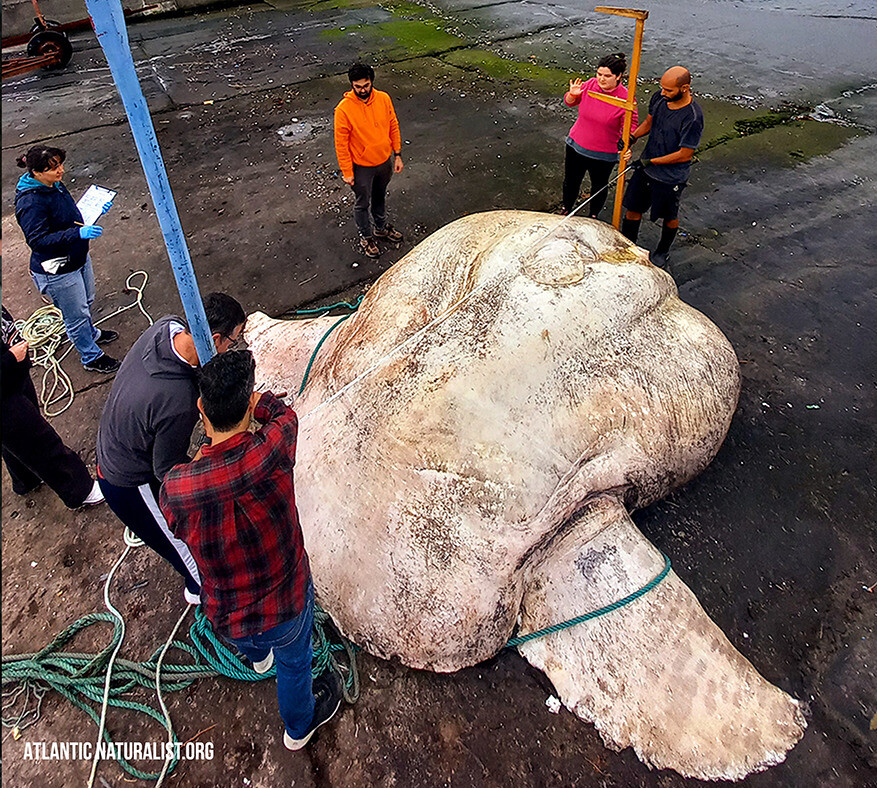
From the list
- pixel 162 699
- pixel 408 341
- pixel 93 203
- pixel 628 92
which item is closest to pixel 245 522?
pixel 408 341

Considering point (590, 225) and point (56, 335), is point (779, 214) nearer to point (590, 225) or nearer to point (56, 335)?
point (590, 225)

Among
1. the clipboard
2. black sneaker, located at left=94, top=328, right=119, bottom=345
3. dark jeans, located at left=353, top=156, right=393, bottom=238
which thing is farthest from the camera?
dark jeans, located at left=353, top=156, right=393, bottom=238

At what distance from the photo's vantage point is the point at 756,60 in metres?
10.0

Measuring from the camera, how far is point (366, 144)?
5.33 meters

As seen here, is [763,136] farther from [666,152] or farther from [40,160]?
[40,160]

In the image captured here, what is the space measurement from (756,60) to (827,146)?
11.4 feet

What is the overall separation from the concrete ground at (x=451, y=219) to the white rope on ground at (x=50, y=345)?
11cm

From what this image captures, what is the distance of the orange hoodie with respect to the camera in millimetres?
5141

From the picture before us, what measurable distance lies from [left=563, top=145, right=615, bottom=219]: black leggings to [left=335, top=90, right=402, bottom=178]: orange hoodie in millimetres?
1689

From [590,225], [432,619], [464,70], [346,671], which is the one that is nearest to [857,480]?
[590,225]

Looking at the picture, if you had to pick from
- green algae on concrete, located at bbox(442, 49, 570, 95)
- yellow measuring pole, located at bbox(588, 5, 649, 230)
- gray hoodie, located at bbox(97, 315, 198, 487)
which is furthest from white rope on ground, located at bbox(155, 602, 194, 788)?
green algae on concrete, located at bbox(442, 49, 570, 95)

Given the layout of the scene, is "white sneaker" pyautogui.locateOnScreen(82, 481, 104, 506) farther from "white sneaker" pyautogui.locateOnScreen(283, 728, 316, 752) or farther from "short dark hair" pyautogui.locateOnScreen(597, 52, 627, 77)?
"short dark hair" pyautogui.locateOnScreen(597, 52, 627, 77)

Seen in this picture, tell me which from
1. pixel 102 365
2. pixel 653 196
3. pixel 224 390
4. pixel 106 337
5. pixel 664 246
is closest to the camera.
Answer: pixel 224 390

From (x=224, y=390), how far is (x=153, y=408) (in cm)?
72
